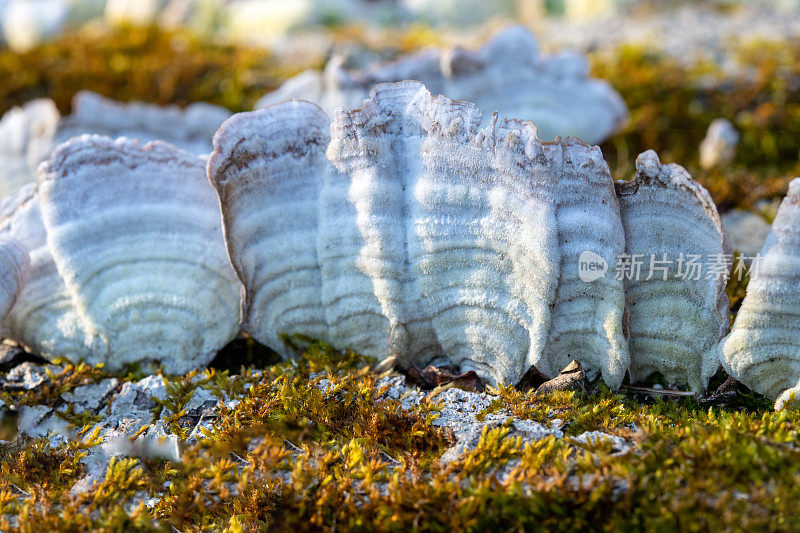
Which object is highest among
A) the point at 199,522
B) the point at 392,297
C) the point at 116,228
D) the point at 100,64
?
the point at 100,64

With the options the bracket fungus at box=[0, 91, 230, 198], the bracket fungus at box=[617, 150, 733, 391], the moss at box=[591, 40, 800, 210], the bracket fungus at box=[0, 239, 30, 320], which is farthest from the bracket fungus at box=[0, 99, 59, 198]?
the moss at box=[591, 40, 800, 210]

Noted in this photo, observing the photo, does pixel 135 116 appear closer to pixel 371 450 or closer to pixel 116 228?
pixel 116 228

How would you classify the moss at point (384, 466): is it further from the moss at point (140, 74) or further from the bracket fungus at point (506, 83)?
the moss at point (140, 74)

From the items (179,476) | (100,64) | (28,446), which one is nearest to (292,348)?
(179,476)

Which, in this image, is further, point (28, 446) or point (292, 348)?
point (292, 348)

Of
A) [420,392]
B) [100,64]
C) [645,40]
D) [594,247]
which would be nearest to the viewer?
[594,247]

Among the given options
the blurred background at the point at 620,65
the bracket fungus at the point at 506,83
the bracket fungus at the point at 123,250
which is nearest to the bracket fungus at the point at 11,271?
the bracket fungus at the point at 123,250

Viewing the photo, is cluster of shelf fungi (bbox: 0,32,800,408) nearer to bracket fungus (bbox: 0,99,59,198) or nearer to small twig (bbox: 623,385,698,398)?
small twig (bbox: 623,385,698,398)
